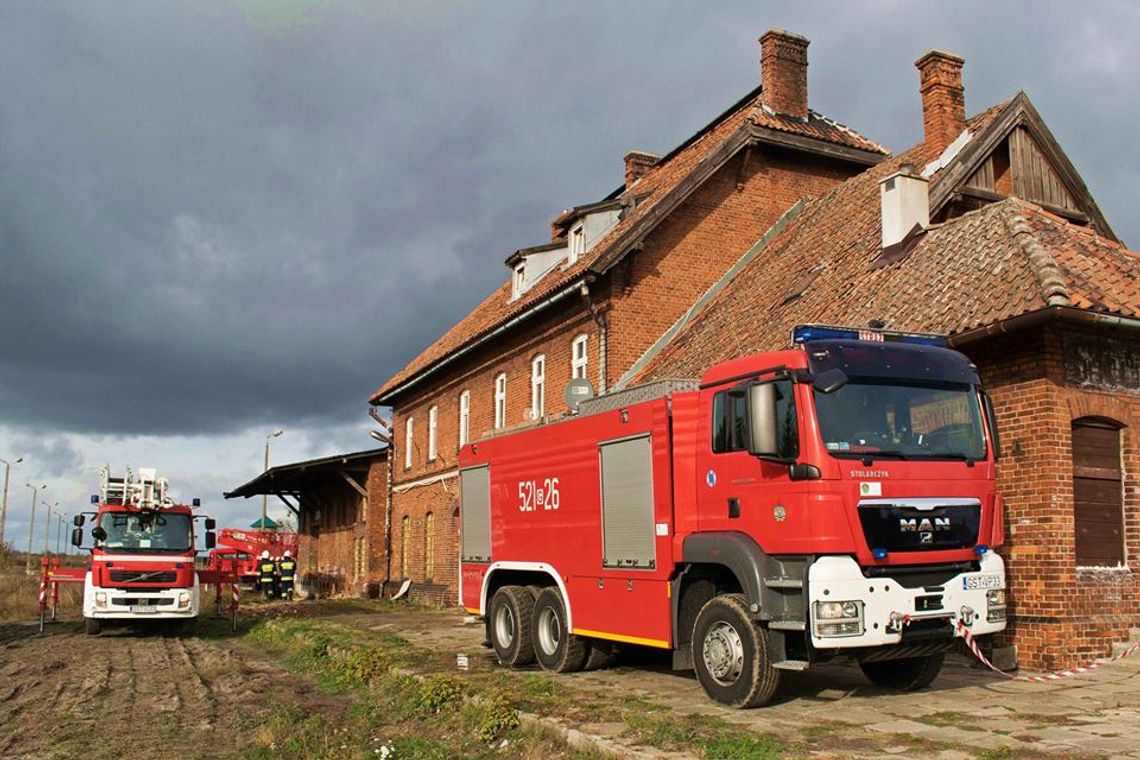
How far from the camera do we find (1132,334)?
38.3ft

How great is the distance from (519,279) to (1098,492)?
54.6 feet

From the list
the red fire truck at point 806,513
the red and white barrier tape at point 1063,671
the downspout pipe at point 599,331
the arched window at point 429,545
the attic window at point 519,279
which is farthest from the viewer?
the arched window at point 429,545

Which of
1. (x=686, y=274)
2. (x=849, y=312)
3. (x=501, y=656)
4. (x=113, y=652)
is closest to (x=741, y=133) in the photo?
(x=686, y=274)

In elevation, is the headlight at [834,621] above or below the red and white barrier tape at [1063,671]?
above

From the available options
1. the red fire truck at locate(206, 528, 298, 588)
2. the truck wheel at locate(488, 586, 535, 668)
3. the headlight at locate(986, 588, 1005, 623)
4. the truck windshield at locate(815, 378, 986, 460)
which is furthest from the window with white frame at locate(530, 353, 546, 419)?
the red fire truck at locate(206, 528, 298, 588)

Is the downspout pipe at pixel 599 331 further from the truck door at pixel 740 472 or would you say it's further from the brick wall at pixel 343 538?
the brick wall at pixel 343 538

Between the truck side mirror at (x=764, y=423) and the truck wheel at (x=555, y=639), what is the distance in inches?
157

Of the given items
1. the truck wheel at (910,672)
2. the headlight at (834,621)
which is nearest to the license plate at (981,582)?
the truck wheel at (910,672)

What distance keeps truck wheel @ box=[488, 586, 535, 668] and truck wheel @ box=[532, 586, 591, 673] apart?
0.51 feet

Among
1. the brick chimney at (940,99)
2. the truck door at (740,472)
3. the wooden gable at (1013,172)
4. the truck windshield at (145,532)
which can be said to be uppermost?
the brick chimney at (940,99)

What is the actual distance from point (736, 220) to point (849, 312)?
314 inches

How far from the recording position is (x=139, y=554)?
19500 millimetres

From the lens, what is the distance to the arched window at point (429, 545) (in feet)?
92.8

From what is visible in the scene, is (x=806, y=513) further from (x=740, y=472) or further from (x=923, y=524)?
(x=923, y=524)
